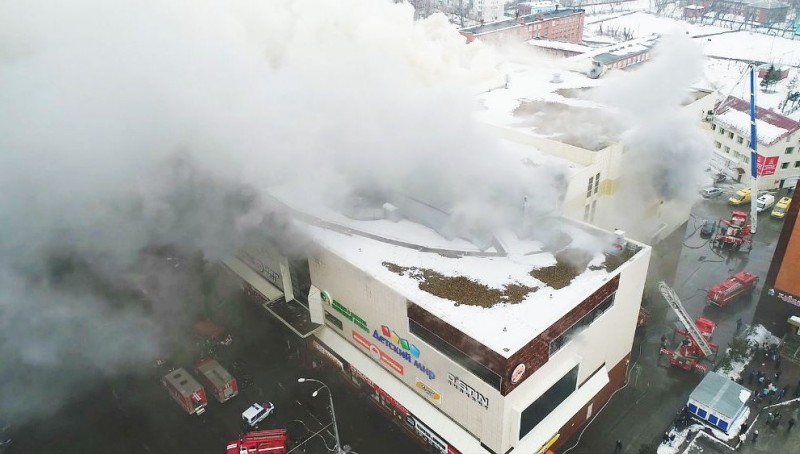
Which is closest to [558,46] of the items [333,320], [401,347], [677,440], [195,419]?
[333,320]

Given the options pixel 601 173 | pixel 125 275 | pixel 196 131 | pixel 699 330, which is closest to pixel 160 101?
pixel 196 131

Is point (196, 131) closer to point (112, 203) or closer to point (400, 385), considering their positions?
point (112, 203)

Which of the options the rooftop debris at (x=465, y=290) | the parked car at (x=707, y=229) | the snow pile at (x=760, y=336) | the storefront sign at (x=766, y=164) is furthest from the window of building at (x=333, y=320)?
the storefront sign at (x=766, y=164)

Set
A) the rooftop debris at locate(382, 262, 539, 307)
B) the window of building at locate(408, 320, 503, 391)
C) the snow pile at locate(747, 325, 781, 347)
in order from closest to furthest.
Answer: the window of building at locate(408, 320, 503, 391)
the rooftop debris at locate(382, 262, 539, 307)
the snow pile at locate(747, 325, 781, 347)

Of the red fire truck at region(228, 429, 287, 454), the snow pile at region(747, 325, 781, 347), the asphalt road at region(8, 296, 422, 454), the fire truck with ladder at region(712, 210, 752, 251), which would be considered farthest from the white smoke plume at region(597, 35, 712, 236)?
the red fire truck at region(228, 429, 287, 454)

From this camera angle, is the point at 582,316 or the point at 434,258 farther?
the point at 434,258

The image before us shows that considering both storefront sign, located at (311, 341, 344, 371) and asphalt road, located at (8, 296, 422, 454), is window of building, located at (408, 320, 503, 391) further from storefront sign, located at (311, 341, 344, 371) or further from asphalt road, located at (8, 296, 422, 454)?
storefront sign, located at (311, 341, 344, 371)
